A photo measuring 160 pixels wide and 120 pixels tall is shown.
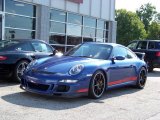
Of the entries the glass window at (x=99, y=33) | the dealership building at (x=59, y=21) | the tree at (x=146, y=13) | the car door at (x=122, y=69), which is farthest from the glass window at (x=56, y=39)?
the tree at (x=146, y=13)

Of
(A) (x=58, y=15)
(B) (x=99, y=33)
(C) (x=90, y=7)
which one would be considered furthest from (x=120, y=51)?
(B) (x=99, y=33)

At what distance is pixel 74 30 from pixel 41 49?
432 inches

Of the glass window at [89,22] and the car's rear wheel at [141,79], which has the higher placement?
the glass window at [89,22]

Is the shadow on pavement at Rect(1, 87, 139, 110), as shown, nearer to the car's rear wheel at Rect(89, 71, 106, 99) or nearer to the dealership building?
the car's rear wheel at Rect(89, 71, 106, 99)

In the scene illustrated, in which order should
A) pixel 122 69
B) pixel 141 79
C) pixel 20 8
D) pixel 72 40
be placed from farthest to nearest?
pixel 72 40 → pixel 20 8 → pixel 141 79 → pixel 122 69

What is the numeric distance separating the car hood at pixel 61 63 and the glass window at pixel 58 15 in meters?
11.6

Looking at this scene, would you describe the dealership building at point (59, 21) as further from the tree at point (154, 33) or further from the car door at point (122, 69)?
the tree at point (154, 33)

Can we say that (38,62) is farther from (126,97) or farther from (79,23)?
(79,23)

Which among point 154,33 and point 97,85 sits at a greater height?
point 154,33

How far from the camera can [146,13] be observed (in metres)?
103

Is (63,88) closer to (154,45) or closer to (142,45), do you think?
(154,45)

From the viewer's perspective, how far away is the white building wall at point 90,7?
1948cm

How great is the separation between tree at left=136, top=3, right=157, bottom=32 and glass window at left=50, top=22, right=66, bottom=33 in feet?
278

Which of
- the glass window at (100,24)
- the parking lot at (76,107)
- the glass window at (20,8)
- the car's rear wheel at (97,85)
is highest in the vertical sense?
the glass window at (20,8)
